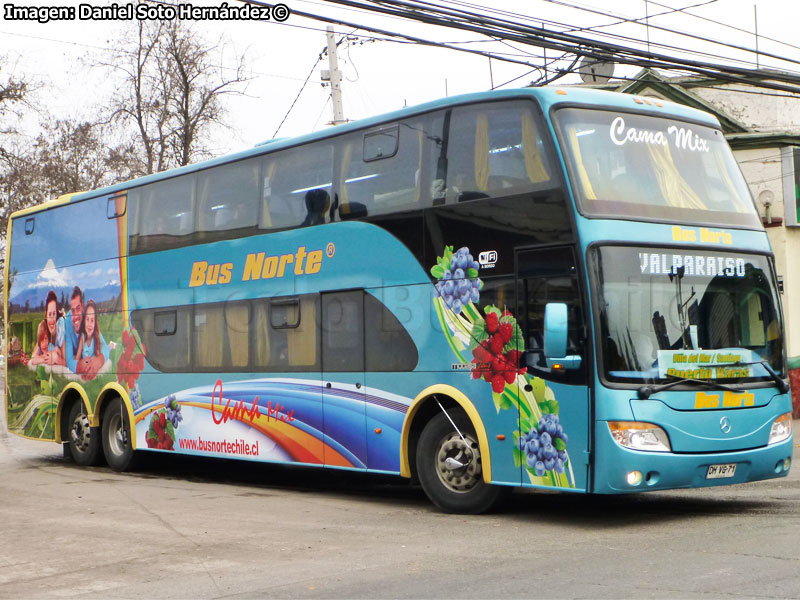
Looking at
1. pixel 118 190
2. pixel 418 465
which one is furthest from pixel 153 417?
pixel 418 465

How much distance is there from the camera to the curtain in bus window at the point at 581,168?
1009 cm

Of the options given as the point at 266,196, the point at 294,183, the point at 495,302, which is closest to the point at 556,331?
the point at 495,302

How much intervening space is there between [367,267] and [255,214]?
2.36 metres

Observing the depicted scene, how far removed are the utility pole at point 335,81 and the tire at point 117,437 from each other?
951 cm

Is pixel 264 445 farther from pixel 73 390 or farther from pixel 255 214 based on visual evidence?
pixel 73 390

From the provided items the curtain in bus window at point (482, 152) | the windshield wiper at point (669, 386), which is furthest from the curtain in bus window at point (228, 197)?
the windshield wiper at point (669, 386)

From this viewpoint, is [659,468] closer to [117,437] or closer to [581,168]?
[581,168]

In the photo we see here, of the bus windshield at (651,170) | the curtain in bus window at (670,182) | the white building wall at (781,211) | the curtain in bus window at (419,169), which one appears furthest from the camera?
the white building wall at (781,211)

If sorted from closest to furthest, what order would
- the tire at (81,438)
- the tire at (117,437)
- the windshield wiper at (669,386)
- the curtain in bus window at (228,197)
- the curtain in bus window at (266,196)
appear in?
the windshield wiper at (669,386) < the curtain in bus window at (266,196) < the curtain in bus window at (228,197) < the tire at (117,437) < the tire at (81,438)

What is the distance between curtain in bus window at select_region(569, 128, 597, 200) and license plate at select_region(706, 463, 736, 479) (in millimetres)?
2648

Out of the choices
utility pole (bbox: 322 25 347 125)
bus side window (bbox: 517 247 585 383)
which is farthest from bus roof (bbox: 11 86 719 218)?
utility pole (bbox: 322 25 347 125)

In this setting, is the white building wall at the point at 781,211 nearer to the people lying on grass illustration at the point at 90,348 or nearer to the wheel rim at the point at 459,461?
the people lying on grass illustration at the point at 90,348

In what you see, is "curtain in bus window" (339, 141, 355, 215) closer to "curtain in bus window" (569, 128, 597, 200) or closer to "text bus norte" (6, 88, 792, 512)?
"text bus norte" (6, 88, 792, 512)

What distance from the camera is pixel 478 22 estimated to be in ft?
44.9
